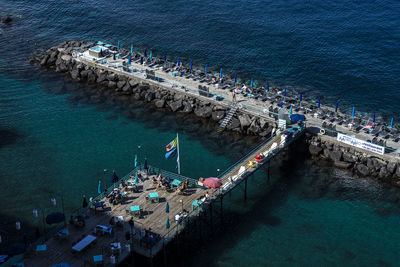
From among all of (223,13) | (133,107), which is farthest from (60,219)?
(223,13)

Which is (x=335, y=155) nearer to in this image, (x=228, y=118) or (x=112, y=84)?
(x=228, y=118)

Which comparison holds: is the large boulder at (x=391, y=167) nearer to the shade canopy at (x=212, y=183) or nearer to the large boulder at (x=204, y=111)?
the shade canopy at (x=212, y=183)

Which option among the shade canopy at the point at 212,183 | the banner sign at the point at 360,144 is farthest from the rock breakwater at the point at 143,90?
the shade canopy at the point at 212,183

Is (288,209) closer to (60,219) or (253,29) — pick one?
(60,219)

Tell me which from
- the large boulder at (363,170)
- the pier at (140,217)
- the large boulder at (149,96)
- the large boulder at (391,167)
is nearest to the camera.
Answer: the pier at (140,217)

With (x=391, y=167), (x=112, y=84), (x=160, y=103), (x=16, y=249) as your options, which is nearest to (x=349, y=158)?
(x=391, y=167)

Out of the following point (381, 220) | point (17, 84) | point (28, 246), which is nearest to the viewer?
point (28, 246)

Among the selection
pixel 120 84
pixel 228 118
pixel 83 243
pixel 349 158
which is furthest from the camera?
pixel 120 84
